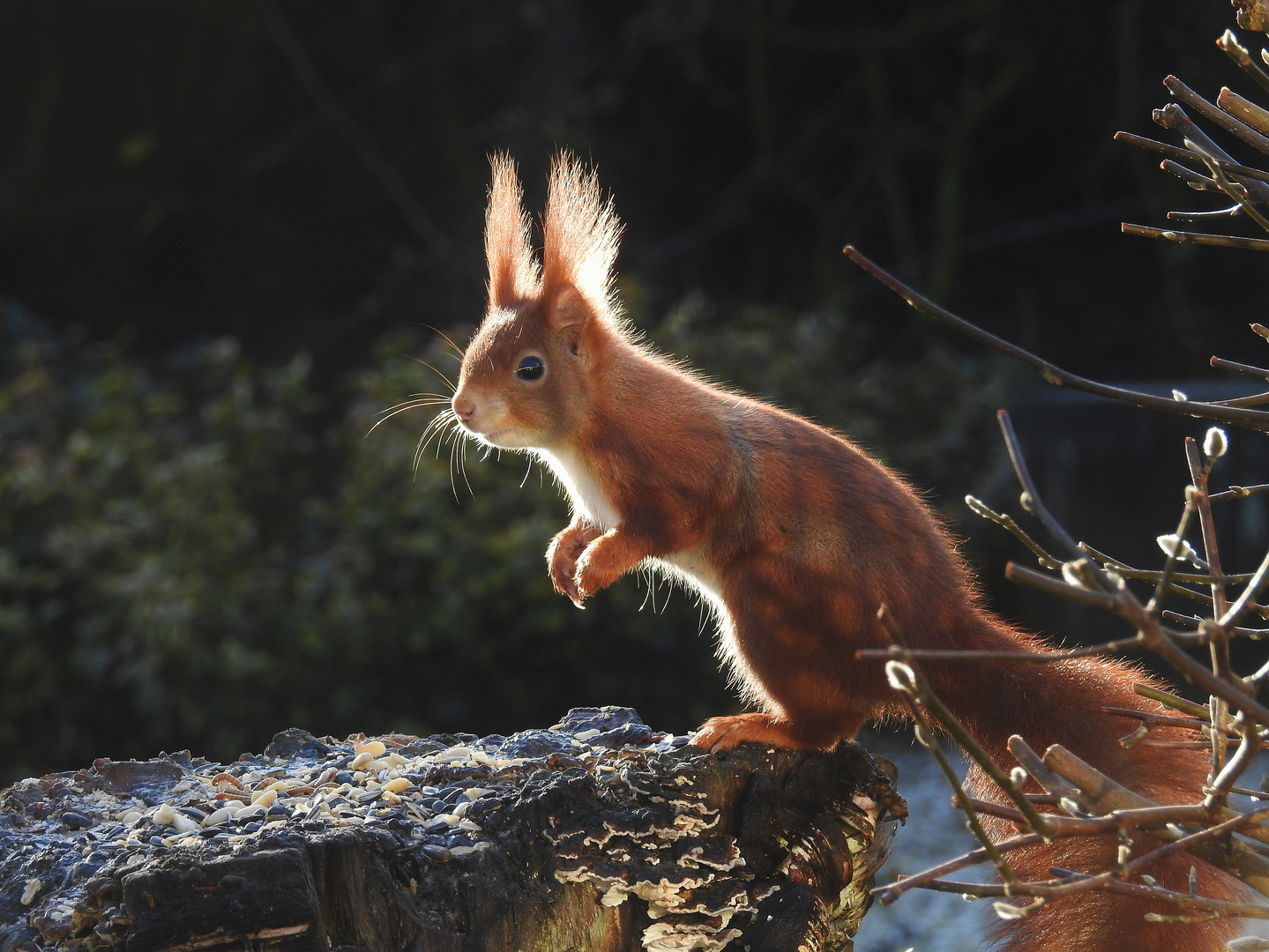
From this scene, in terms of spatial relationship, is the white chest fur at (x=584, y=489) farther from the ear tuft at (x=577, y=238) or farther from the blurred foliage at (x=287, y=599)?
the blurred foliage at (x=287, y=599)

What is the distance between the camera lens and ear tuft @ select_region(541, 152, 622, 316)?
2275 mm

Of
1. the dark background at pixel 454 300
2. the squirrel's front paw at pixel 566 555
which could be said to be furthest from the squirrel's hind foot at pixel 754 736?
the dark background at pixel 454 300

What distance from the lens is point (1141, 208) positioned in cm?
647

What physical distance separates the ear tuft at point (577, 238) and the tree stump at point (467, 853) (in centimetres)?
81

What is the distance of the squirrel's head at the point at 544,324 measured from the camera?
2.19 meters

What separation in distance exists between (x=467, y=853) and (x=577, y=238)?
44.4 inches

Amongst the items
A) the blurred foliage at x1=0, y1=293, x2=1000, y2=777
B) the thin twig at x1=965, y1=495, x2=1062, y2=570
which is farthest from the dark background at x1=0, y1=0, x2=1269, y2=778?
the thin twig at x1=965, y1=495, x2=1062, y2=570

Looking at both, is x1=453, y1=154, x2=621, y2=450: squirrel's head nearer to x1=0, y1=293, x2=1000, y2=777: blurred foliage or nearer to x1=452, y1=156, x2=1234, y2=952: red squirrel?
x1=452, y1=156, x2=1234, y2=952: red squirrel

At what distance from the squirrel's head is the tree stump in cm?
55

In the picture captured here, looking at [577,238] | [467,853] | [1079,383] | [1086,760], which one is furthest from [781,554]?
[1079,383]

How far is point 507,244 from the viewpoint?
242cm

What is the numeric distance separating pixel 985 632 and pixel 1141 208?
5.22 metres

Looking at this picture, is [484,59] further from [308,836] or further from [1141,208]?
[308,836]

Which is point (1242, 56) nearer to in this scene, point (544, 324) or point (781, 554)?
point (781, 554)
